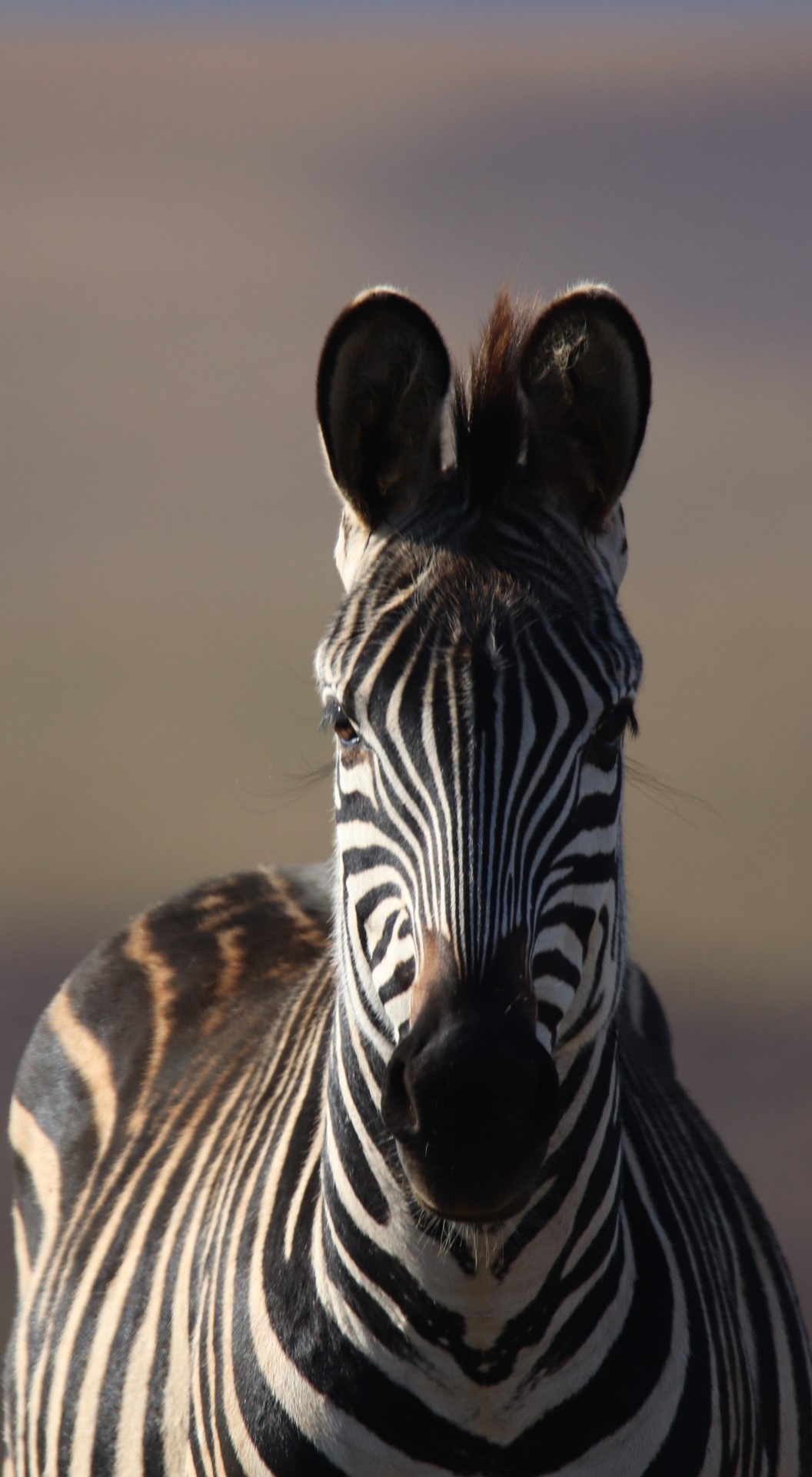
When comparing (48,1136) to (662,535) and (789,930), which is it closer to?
(789,930)

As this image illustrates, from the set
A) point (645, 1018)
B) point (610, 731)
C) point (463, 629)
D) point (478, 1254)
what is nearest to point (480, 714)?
point (463, 629)

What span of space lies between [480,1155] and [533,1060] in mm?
149

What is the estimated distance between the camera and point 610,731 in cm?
244

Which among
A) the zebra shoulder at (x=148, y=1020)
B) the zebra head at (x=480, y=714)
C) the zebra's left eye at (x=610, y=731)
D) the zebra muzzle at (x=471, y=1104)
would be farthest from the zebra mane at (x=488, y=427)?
the zebra shoulder at (x=148, y=1020)

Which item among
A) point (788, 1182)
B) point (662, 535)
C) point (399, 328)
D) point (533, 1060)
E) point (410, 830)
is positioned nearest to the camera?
point (533, 1060)

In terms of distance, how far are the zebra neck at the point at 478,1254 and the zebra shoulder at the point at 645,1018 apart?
5.23 ft

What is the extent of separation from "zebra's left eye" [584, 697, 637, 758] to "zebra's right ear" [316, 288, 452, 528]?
561mm

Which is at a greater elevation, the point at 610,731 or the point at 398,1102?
the point at 610,731

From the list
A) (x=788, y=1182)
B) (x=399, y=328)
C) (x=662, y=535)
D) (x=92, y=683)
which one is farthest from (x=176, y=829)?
(x=399, y=328)

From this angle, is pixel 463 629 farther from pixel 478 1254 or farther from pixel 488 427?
pixel 478 1254

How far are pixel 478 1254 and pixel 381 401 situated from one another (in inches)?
58.1

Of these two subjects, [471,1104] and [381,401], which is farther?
[381,401]

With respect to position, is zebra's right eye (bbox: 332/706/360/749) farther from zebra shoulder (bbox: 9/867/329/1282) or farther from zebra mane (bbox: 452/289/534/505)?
zebra shoulder (bbox: 9/867/329/1282)

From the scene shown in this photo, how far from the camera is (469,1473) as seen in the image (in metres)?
2.37
